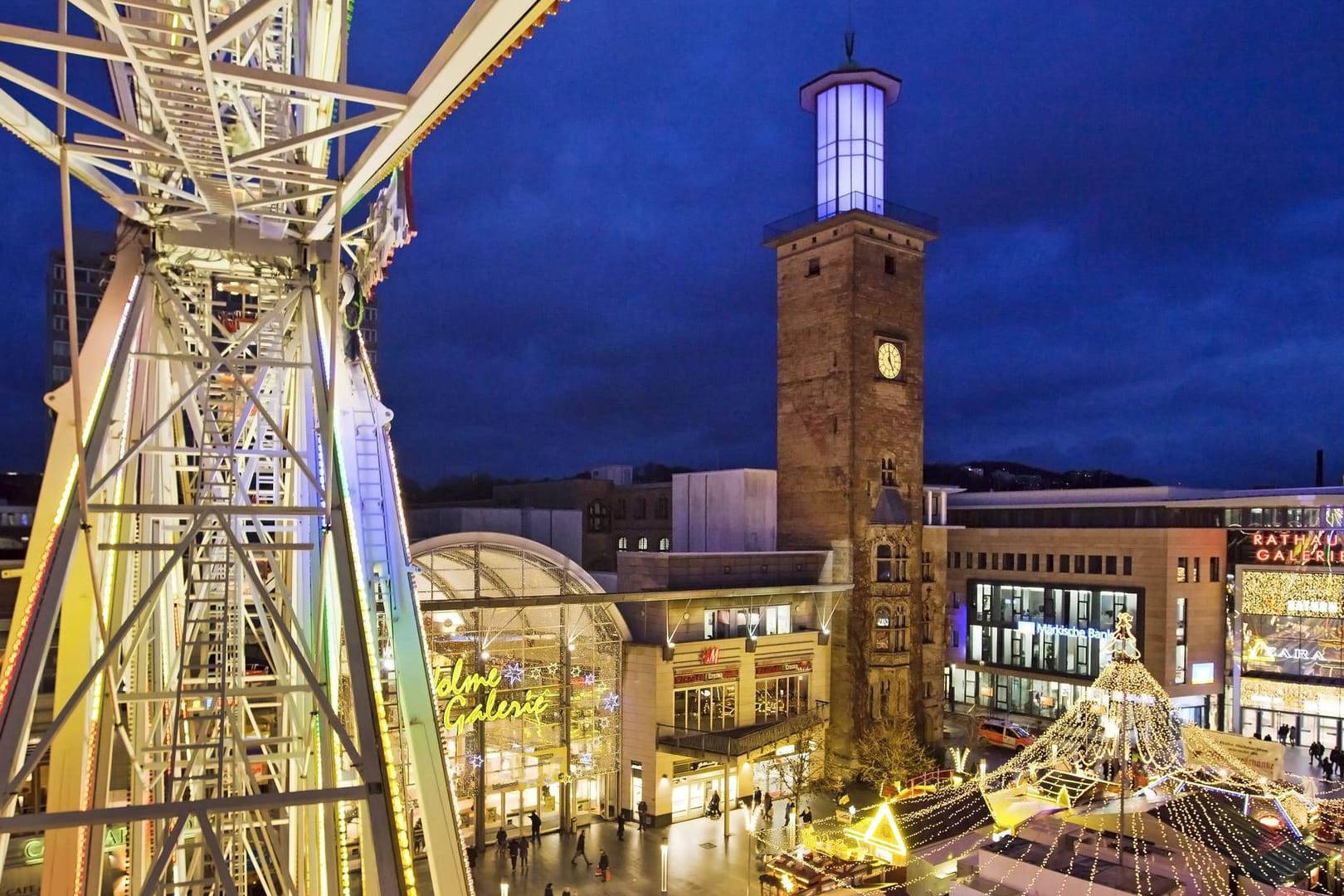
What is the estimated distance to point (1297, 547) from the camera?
41.1 meters

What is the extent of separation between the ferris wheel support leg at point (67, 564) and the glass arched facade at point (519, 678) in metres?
19.1

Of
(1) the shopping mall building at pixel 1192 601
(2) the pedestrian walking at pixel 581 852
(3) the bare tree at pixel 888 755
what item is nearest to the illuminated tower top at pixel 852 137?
(1) the shopping mall building at pixel 1192 601

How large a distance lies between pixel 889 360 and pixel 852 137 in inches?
386

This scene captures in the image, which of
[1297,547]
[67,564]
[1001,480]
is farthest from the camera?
[1001,480]

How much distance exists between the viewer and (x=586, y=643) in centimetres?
3156

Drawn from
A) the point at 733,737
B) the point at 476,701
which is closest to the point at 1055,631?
the point at 733,737

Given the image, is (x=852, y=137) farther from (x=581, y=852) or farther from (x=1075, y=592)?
(x=581, y=852)

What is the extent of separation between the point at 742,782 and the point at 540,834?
25.8 ft

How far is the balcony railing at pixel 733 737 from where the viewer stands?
31.1 m

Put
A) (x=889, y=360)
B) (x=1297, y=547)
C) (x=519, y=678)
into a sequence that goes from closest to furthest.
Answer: (x=519, y=678) → (x=889, y=360) → (x=1297, y=547)

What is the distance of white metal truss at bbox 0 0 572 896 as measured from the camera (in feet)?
17.1

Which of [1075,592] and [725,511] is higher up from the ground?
[725,511]

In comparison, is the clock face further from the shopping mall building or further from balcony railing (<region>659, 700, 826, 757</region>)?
balcony railing (<region>659, 700, 826, 757</region>)

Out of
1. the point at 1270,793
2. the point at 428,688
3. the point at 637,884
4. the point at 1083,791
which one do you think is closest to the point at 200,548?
the point at 428,688
